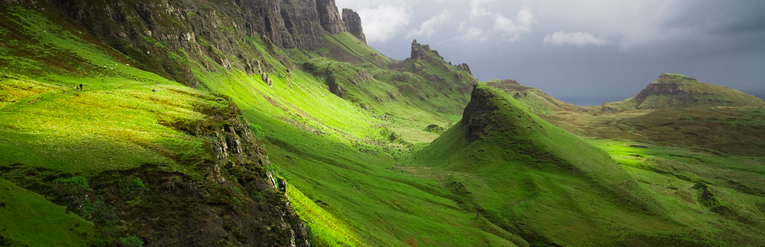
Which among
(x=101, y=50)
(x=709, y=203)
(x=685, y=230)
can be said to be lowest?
(x=685, y=230)

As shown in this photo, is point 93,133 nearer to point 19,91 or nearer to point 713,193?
point 19,91

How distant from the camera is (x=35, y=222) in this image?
22.5 metres

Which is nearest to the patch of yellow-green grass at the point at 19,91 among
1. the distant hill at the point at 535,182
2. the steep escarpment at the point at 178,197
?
the steep escarpment at the point at 178,197

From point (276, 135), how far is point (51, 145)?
333ft

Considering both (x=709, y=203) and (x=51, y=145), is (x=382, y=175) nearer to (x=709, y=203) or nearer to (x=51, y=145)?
(x=51, y=145)

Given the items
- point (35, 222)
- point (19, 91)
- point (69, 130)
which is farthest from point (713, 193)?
point (19, 91)

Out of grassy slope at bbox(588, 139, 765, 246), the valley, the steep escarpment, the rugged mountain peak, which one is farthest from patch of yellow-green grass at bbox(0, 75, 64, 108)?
grassy slope at bbox(588, 139, 765, 246)

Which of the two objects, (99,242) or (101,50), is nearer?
(99,242)

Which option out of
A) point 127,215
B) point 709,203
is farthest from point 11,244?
point 709,203

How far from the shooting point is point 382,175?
135 m

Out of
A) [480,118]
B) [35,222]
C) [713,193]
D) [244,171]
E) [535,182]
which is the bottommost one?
[535,182]

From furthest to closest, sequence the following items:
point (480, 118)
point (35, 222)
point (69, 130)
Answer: point (480, 118)
point (69, 130)
point (35, 222)

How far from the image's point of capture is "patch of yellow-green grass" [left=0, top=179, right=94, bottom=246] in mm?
20672

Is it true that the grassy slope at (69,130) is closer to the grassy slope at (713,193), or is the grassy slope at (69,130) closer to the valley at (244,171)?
the valley at (244,171)
